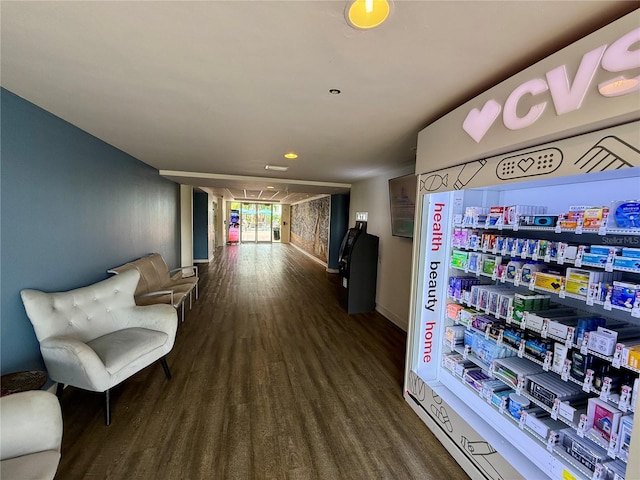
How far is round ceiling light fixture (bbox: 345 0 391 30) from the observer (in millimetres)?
1034

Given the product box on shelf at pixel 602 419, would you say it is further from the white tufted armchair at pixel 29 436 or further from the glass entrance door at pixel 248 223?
the glass entrance door at pixel 248 223

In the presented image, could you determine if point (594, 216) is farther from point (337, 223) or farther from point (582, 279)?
point (337, 223)

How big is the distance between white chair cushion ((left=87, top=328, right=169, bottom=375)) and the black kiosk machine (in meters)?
2.96

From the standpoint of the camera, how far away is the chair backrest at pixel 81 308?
2.00 m

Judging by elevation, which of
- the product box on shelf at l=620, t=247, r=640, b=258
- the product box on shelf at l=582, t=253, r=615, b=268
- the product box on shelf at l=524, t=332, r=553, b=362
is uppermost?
the product box on shelf at l=620, t=247, r=640, b=258

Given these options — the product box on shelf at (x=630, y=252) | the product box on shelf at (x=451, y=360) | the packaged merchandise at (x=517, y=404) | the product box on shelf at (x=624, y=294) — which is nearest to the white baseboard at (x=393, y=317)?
the product box on shelf at (x=451, y=360)

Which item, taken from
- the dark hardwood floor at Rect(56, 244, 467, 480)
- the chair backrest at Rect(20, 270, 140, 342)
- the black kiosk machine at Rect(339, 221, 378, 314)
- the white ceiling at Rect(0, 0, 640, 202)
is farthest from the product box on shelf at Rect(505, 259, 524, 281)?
the chair backrest at Rect(20, 270, 140, 342)

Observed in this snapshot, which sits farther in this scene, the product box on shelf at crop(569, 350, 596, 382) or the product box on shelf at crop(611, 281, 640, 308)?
the product box on shelf at crop(569, 350, 596, 382)

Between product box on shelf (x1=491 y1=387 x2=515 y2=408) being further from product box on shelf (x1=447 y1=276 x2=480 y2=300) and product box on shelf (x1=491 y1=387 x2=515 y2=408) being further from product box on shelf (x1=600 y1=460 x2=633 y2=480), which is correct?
product box on shelf (x1=447 y1=276 x2=480 y2=300)

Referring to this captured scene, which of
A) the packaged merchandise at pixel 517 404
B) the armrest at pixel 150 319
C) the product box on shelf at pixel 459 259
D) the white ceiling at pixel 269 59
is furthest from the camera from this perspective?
the armrest at pixel 150 319

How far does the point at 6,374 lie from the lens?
188 centimetres

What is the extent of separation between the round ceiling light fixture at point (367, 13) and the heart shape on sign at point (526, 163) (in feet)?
3.38

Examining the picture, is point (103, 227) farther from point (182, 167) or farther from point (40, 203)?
point (182, 167)

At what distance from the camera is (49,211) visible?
2.29 meters
